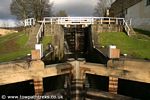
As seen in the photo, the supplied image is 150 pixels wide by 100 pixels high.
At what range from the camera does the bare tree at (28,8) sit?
183ft

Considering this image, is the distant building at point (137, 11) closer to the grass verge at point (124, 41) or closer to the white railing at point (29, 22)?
the grass verge at point (124, 41)

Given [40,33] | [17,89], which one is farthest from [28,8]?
[17,89]

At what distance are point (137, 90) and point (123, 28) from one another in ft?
57.9

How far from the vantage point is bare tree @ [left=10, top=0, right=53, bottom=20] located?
55.9 meters

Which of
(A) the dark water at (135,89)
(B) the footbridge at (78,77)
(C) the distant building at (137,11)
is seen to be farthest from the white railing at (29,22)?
(A) the dark water at (135,89)

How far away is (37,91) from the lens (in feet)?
48.4

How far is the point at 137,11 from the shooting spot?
41.9 meters

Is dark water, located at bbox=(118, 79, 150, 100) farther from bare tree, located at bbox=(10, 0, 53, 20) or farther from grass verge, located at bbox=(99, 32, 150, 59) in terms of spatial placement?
bare tree, located at bbox=(10, 0, 53, 20)

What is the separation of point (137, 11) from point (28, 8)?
2506cm

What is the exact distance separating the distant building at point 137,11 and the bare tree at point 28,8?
658 inches

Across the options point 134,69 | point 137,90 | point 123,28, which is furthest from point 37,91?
point 123,28

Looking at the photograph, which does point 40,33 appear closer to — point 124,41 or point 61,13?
point 124,41

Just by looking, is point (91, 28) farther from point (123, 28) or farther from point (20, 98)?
Answer: point (20, 98)

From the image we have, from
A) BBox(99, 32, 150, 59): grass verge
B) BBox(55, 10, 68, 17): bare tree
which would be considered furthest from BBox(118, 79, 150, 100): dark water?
BBox(55, 10, 68, 17): bare tree
